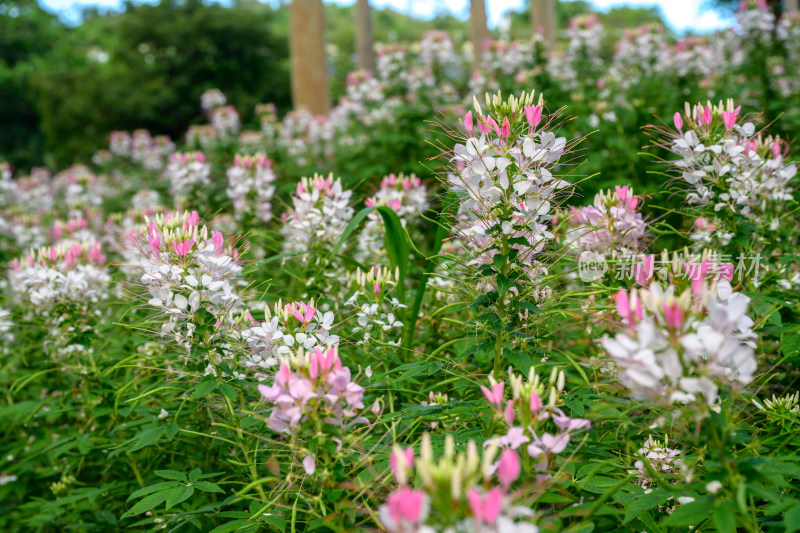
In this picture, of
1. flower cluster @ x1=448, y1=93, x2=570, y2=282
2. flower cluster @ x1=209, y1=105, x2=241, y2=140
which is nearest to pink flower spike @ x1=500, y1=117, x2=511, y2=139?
flower cluster @ x1=448, y1=93, x2=570, y2=282

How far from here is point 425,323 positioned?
8.38ft

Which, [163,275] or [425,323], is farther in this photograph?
[425,323]

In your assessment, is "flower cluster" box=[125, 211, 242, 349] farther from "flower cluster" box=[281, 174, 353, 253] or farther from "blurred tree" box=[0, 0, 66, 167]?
"blurred tree" box=[0, 0, 66, 167]

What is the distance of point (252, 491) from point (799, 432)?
5.27ft

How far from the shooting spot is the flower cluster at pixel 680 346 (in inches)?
42.0

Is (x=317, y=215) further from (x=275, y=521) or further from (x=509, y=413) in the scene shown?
(x=509, y=413)

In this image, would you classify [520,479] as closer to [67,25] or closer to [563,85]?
[563,85]

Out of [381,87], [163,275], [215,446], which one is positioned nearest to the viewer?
[163,275]

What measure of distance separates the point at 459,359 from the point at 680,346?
1100 millimetres

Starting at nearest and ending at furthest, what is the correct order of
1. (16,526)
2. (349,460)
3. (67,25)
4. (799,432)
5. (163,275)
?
(349,460)
(799,432)
(163,275)
(16,526)
(67,25)

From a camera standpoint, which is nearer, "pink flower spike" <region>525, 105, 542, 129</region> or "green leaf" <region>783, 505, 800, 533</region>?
"green leaf" <region>783, 505, 800, 533</region>

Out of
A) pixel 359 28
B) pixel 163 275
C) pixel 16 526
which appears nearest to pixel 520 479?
pixel 163 275

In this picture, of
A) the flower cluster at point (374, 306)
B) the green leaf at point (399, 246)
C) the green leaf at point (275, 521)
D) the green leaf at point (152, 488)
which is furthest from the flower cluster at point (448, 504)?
the green leaf at point (399, 246)

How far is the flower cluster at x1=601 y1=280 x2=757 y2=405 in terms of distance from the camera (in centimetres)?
107
